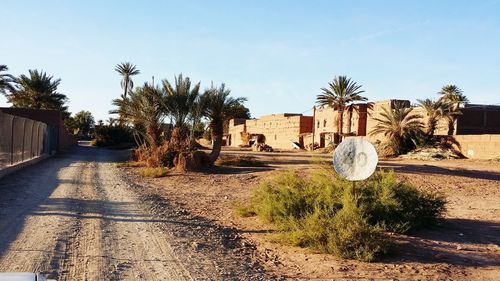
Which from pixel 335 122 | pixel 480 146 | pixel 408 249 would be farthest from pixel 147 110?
pixel 335 122

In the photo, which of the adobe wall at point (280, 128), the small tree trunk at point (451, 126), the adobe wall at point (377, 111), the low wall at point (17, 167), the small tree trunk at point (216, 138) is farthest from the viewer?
the adobe wall at point (280, 128)

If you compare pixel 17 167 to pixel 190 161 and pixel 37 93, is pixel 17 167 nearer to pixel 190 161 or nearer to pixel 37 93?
pixel 190 161

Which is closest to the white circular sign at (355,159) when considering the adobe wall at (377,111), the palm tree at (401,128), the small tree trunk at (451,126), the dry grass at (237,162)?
the dry grass at (237,162)

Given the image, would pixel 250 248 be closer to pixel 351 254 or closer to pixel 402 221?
pixel 351 254

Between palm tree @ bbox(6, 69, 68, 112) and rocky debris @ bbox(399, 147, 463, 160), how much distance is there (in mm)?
38480

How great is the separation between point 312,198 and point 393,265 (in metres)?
2.97

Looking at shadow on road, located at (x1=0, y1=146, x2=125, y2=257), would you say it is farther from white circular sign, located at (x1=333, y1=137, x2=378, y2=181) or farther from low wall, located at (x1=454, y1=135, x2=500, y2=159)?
low wall, located at (x1=454, y1=135, x2=500, y2=159)

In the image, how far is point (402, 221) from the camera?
10070mm

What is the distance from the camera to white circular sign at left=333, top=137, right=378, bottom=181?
31.4 ft

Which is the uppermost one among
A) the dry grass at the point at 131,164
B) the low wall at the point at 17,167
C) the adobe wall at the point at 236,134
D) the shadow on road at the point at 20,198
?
the adobe wall at the point at 236,134

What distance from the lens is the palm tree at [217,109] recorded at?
28.3 meters

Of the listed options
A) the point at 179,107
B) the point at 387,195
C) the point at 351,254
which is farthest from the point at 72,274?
the point at 179,107

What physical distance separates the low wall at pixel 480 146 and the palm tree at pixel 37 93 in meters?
42.5

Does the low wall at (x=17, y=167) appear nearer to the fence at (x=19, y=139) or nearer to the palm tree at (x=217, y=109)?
the fence at (x=19, y=139)
